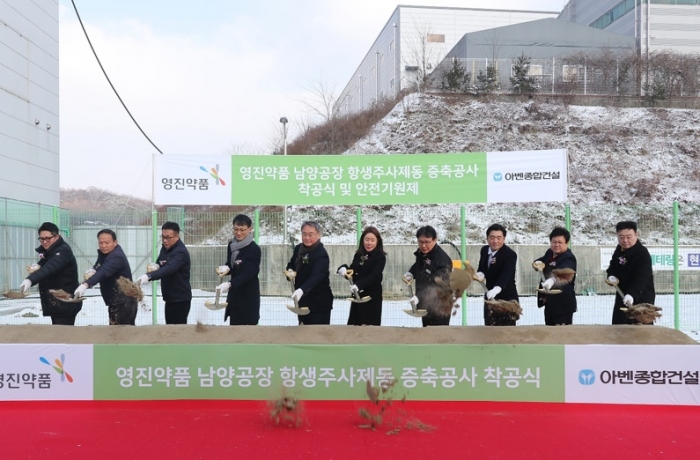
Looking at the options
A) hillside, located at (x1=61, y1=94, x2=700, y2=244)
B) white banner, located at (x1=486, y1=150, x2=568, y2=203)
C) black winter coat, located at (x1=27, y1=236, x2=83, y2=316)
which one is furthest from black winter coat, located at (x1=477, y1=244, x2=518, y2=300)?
hillside, located at (x1=61, y1=94, x2=700, y2=244)

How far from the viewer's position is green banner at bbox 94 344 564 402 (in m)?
4.55

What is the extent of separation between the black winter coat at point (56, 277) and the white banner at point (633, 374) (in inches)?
167

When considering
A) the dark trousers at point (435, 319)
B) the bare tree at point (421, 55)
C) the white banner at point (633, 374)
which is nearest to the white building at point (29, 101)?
the dark trousers at point (435, 319)

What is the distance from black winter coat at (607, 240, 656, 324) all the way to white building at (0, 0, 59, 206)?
1367 centimetres

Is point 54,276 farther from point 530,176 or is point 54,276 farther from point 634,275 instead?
point 530,176

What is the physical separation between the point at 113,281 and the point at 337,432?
2.67 meters

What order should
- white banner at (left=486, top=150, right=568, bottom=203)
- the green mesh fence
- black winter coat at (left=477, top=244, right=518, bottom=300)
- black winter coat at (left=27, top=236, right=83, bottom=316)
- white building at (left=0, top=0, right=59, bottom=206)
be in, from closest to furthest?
black winter coat at (left=477, top=244, right=518, bottom=300) → black winter coat at (left=27, top=236, right=83, bottom=316) → white banner at (left=486, top=150, right=568, bottom=203) → the green mesh fence → white building at (left=0, top=0, right=59, bottom=206)

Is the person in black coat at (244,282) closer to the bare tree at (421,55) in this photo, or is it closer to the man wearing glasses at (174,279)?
the man wearing glasses at (174,279)

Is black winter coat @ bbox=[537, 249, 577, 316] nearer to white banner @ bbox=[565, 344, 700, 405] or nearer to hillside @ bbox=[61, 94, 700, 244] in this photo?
white banner @ bbox=[565, 344, 700, 405]

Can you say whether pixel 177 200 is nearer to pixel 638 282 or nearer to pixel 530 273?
pixel 638 282

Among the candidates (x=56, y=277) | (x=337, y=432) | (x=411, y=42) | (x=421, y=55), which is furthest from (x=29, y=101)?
(x=411, y=42)

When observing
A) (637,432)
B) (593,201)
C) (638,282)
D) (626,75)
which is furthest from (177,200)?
(626,75)

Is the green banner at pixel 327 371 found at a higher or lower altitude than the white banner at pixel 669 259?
lower

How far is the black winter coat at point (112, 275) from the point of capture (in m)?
5.48
